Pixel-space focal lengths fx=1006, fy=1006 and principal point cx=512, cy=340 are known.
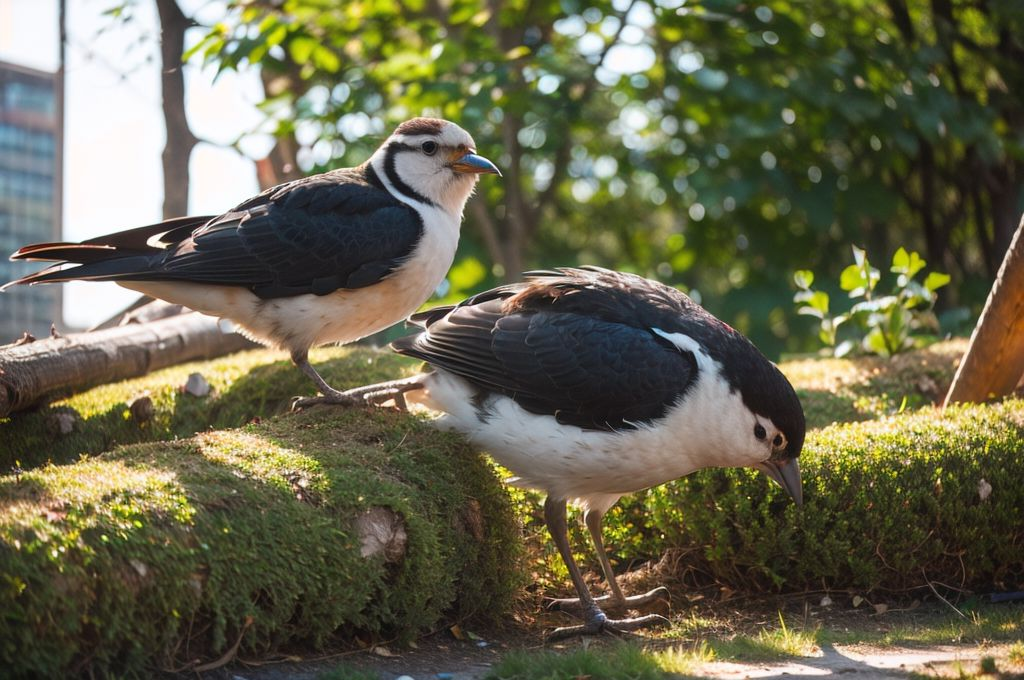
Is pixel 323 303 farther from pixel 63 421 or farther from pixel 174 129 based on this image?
pixel 174 129

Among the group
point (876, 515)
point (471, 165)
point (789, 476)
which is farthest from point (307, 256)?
point (876, 515)

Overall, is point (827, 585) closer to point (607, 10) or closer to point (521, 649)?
point (521, 649)

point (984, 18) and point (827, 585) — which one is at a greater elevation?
point (984, 18)

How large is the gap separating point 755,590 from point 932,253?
7.83 metres

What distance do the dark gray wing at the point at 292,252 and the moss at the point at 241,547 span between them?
0.78 m

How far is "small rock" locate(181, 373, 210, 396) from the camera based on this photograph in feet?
19.8

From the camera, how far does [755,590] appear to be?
192 inches

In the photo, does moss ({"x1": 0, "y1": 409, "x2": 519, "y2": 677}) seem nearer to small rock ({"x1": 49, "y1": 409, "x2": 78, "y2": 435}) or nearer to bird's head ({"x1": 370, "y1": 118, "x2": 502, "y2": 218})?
bird's head ({"x1": 370, "y1": 118, "x2": 502, "y2": 218})

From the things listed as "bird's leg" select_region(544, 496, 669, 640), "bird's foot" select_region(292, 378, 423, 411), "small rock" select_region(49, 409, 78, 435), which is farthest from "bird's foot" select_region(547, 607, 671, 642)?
"small rock" select_region(49, 409, 78, 435)

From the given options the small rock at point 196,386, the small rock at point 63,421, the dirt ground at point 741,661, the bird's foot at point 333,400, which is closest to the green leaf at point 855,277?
the dirt ground at point 741,661

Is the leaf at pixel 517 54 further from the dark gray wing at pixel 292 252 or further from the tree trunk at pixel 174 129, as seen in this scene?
the dark gray wing at pixel 292 252

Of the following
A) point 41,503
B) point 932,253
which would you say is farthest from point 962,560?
point 932,253

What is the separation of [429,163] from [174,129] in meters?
3.34

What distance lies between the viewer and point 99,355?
20.2 ft
